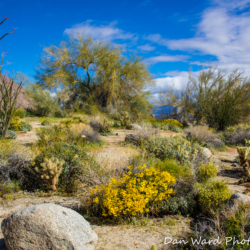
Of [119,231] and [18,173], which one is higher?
[18,173]

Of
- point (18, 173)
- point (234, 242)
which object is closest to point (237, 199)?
A: point (234, 242)

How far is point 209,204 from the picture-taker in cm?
403

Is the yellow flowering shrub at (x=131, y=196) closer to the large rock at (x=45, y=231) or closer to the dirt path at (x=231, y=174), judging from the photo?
the large rock at (x=45, y=231)

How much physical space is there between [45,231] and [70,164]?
274cm

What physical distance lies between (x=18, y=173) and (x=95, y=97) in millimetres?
16813

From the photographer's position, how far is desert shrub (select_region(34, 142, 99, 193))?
16.7 feet

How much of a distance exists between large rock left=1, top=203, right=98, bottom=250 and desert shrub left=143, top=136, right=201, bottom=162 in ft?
13.6

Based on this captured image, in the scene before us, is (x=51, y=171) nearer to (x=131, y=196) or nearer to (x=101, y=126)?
(x=131, y=196)

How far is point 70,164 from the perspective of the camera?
212 inches

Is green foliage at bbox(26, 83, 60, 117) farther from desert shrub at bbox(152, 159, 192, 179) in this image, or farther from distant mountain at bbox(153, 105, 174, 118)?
desert shrub at bbox(152, 159, 192, 179)

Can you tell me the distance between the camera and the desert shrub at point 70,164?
16.7 feet

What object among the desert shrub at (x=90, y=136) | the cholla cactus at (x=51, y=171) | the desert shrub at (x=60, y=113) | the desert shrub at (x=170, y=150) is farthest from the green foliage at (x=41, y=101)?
the cholla cactus at (x=51, y=171)

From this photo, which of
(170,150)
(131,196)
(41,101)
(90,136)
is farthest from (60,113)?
(131,196)

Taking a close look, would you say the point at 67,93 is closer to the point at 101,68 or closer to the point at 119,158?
the point at 101,68
